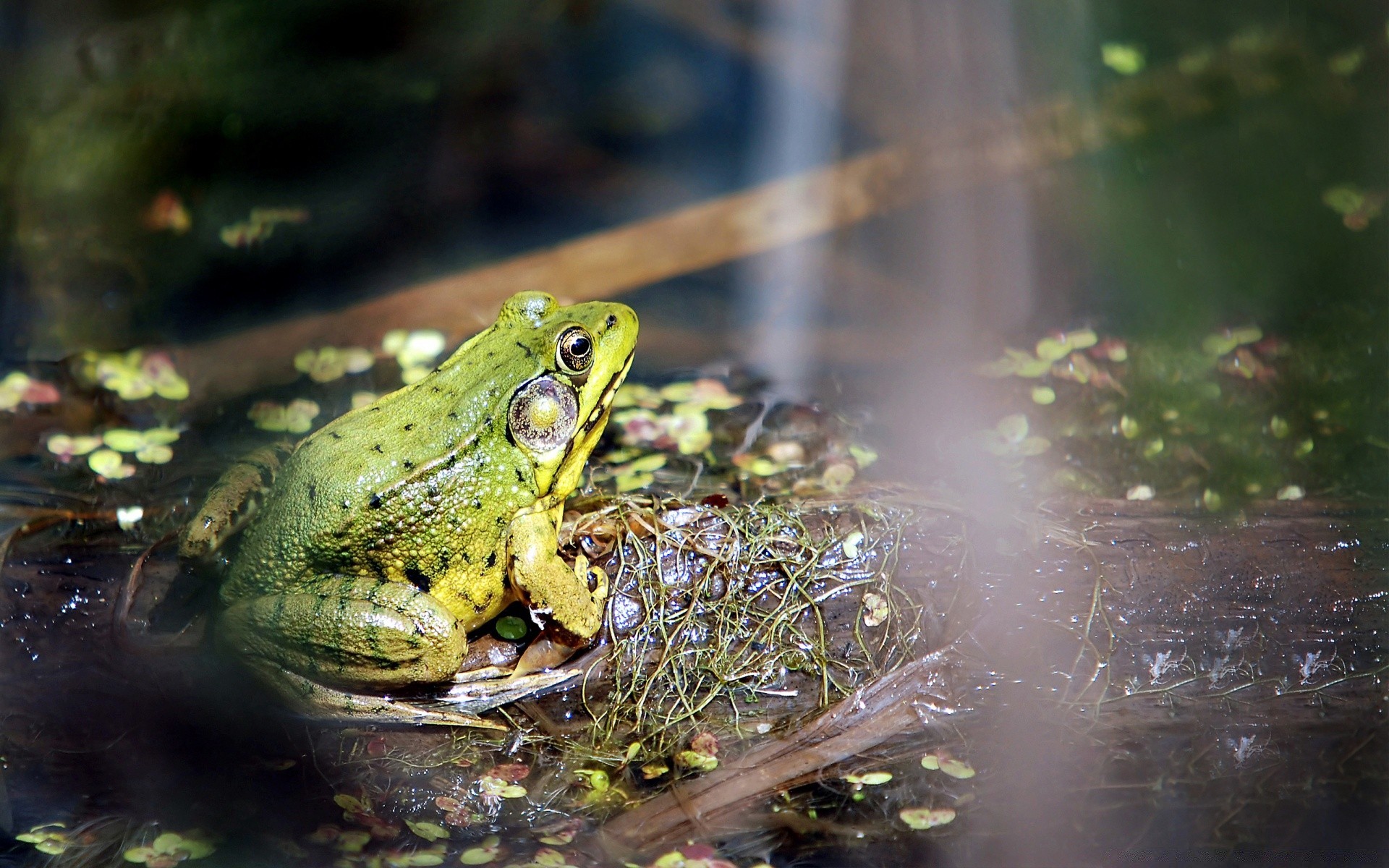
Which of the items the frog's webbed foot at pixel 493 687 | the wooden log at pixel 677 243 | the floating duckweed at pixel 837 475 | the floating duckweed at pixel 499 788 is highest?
the wooden log at pixel 677 243

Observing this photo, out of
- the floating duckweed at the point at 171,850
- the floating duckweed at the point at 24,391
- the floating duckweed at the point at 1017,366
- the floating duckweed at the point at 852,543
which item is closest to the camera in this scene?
the floating duckweed at the point at 171,850

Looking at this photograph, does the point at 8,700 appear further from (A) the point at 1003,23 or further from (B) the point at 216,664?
(A) the point at 1003,23

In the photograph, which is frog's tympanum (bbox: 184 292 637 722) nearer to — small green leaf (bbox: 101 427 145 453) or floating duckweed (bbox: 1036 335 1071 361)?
small green leaf (bbox: 101 427 145 453)

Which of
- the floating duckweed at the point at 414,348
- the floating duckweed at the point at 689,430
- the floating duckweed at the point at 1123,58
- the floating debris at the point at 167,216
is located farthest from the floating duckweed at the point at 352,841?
the floating duckweed at the point at 1123,58

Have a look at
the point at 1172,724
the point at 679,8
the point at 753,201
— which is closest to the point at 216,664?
the point at 1172,724

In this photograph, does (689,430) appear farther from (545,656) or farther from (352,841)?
(352,841)

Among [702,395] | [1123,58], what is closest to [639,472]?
[702,395]

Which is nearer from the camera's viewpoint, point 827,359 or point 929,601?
point 929,601

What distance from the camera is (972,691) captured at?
9.81 ft

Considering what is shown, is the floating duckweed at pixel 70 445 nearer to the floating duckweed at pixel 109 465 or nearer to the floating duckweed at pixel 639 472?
the floating duckweed at pixel 109 465

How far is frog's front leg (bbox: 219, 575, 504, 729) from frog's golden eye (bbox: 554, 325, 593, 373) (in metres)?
0.98

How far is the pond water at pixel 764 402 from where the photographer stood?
271 cm

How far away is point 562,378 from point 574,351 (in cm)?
11

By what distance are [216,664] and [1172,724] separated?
3.39 metres
